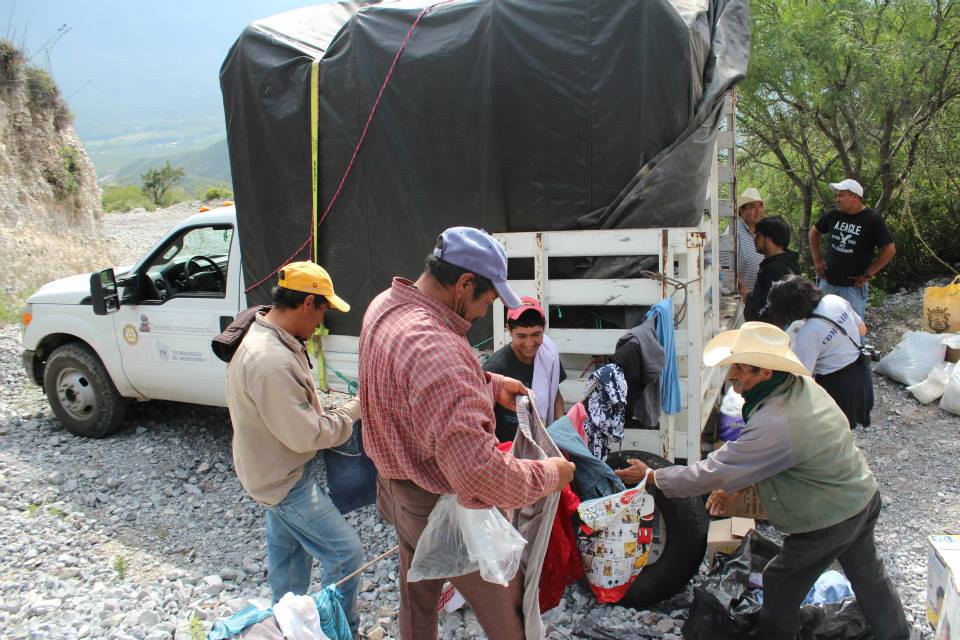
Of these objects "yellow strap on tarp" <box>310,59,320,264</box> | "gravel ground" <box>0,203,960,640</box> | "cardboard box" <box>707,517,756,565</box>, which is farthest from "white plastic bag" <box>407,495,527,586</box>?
"yellow strap on tarp" <box>310,59,320,264</box>

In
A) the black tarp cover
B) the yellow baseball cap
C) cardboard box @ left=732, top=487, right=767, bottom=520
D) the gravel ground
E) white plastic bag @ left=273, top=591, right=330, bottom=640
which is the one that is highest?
the black tarp cover

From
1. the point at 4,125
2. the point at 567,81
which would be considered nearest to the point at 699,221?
the point at 567,81

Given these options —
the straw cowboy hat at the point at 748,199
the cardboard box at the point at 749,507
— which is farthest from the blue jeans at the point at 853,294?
the cardboard box at the point at 749,507

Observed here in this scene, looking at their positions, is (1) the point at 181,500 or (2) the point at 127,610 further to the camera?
(1) the point at 181,500

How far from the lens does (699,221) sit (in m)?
4.10

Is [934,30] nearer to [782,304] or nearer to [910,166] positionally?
[910,166]

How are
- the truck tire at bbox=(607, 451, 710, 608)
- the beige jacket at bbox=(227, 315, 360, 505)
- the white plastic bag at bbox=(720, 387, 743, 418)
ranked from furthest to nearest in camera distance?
the white plastic bag at bbox=(720, 387, 743, 418) < the truck tire at bbox=(607, 451, 710, 608) < the beige jacket at bbox=(227, 315, 360, 505)

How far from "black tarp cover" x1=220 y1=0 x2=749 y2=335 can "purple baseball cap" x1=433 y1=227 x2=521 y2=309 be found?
1.94m

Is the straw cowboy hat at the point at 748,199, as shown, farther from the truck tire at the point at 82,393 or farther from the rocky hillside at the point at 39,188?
the rocky hillside at the point at 39,188

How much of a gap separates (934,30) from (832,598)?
769 centimetres

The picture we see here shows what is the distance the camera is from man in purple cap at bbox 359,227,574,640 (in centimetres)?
209

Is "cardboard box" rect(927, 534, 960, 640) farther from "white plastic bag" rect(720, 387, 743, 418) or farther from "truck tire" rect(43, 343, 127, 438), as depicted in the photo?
"truck tire" rect(43, 343, 127, 438)

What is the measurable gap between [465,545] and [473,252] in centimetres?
96

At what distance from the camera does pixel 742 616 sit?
3166mm
